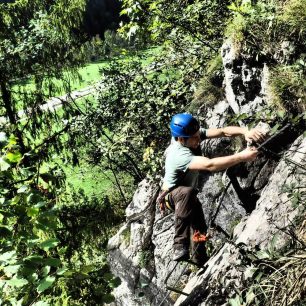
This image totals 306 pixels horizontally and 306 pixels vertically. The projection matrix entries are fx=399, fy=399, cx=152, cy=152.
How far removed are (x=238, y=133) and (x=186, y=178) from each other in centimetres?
86

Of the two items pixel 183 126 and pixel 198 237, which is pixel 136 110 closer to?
pixel 183 126

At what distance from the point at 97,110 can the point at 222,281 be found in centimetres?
730

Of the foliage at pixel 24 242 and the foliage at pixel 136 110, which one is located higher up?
the foliage at pixel 24 242

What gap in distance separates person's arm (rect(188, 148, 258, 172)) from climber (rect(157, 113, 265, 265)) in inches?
0.4

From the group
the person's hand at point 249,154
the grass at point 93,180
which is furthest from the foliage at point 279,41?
the grass at point 93,180

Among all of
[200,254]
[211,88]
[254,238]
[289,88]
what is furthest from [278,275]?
[211,88]

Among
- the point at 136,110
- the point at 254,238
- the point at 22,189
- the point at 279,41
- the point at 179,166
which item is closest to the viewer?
the point at 22,189

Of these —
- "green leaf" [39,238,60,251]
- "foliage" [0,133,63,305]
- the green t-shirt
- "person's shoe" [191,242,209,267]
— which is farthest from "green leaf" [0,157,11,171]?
"person's shoe" [191,242,209,267]

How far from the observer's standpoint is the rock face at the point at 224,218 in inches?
161

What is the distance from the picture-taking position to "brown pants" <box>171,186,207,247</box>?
4.88m

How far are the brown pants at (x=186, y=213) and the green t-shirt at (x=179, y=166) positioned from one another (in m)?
0.11

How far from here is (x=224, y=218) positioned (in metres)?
6.39

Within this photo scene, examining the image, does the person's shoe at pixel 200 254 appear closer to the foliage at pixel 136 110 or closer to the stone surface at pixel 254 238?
the stone surface at pixel 254 238

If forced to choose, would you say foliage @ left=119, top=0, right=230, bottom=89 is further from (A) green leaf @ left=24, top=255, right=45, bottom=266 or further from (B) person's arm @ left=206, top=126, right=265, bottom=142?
(A) green leaf @ left=24, top=255, right=45, bottom=266
